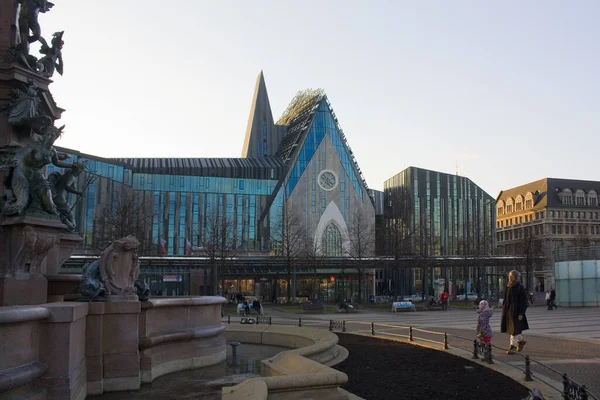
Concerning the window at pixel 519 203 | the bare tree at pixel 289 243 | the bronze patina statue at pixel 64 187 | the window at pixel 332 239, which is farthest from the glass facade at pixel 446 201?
the bronze patina statue at pixel 64 187

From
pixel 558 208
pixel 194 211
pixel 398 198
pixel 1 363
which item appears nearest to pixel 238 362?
pixel 1 363

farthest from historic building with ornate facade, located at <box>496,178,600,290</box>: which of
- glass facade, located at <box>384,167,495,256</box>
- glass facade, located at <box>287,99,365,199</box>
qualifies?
glass facade, located at <box>287,99,365,199</box>

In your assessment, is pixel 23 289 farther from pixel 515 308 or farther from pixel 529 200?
pixel 529 200

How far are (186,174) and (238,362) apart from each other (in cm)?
7845

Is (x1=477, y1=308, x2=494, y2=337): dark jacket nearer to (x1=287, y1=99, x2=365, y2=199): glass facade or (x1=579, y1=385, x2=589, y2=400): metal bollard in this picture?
(x1=579, y1=385, x2=589, y2=400): metal bollard

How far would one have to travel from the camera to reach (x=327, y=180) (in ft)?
315

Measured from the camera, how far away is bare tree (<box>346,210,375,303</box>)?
61.2 metres

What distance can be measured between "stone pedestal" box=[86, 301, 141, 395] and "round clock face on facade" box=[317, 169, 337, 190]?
282 ft

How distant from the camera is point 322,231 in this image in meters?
93.6

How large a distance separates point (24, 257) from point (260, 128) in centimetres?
11035

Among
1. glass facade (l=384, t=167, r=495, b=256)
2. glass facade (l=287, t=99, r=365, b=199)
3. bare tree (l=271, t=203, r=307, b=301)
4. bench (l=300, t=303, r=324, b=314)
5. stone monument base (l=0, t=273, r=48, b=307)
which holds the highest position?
glass facade (l=287, t=99, r=365, b=199)

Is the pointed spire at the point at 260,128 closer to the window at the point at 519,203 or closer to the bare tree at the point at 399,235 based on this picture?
the bare tree at the point at 399,235

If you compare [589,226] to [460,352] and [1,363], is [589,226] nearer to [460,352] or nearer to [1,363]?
[460,352]

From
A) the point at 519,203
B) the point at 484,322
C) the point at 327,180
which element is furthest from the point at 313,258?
the point at 519,203
